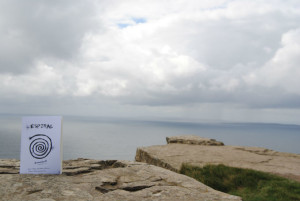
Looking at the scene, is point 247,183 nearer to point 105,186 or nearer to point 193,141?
point 105,186

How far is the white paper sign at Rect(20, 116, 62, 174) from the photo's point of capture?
4156mm

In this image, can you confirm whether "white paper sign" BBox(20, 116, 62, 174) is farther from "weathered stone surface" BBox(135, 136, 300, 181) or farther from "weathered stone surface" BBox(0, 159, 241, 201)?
"weathered stone surface" BBox(135, 136, 300, 181)

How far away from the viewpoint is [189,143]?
12.6 meters

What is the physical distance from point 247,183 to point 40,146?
A: 5699 mm

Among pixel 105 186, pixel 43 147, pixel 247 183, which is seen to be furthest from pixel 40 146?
pixel 247 183

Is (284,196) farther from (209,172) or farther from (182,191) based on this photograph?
(182,191)

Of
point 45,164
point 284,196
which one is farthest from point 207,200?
point 284,196

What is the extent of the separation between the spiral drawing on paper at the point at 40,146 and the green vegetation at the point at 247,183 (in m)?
4.47

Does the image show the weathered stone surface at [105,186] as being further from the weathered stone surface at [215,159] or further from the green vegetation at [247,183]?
the weathered stone surface at [215,159]

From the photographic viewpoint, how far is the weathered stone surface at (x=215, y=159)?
827 cm

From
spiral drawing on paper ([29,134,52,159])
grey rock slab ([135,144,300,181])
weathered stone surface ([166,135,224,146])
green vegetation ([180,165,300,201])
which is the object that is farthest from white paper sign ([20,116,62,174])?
weathered stone surface ([166,135,224,146])

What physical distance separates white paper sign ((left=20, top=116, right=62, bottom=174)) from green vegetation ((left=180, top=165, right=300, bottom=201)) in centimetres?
434

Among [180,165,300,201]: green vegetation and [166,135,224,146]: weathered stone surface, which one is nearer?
[180,165,300,201]: green vegetation

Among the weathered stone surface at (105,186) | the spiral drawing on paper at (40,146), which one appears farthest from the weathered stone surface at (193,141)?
the spiral drawing on paper at (40,146)
